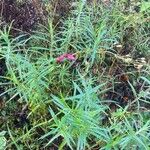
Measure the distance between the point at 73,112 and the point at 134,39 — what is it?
3.19ft

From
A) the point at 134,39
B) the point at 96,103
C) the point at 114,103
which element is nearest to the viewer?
the point at 96,103

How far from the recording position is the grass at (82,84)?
6.32ft

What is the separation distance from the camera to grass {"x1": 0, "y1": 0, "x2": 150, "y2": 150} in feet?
6.32

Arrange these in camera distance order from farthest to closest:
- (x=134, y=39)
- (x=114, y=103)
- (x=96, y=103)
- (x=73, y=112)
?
1. (x=134, y=39)
2. (x=114, y=103)
3. (x=96, y=103)
4. (x=73, y=112)

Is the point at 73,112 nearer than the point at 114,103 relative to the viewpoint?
Yes

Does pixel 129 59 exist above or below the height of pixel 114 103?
above

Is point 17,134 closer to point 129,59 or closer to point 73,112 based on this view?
point 73,112

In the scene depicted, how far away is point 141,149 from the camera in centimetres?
190

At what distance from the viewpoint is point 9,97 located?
237 cm

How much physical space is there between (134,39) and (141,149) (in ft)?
3.12

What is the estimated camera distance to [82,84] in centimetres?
219

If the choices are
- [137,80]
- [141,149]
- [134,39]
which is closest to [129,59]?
[137,80]

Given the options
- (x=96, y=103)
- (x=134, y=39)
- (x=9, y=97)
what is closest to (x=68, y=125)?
(x=96, y=103)

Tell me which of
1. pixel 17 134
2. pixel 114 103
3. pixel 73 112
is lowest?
pixel 17 134
